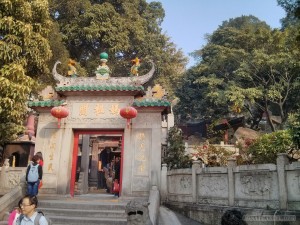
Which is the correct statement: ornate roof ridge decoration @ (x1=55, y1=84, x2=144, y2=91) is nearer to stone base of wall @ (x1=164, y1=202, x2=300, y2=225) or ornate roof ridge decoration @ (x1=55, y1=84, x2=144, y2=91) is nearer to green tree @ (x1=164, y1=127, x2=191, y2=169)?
green tree @ (x1=164, y1=127, x2=191, y2=169)

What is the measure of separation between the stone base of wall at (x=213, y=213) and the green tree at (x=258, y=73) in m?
15.8

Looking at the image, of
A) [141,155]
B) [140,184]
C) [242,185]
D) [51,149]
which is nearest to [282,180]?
[242,185]

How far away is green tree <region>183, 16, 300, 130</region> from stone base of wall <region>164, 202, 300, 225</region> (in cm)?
1576

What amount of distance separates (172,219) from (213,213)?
4.01ft

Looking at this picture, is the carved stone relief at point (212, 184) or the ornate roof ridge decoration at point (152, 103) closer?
the carved stone relief at point (212, 184)

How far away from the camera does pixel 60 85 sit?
10977 mm

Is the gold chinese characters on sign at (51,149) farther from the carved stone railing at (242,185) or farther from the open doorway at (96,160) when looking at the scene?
the carved stone railing at (242,185)

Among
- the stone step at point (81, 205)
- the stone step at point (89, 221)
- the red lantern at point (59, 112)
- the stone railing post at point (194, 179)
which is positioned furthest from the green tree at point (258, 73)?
Result: the stone step at point (89, 221)

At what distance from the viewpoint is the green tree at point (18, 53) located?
10.3 meters

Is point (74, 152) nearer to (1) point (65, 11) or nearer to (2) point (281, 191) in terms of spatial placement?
(2) point (281, 191)

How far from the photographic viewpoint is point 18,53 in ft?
35.6

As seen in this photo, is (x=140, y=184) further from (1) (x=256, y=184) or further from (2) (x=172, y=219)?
(1) (x=256, y=184)

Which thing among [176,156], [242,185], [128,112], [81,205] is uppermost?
[128,112]

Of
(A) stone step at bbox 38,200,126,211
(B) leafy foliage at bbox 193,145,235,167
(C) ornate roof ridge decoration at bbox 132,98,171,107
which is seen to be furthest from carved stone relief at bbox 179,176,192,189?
(B) leafy foliage at bbox 193,145,235,167
